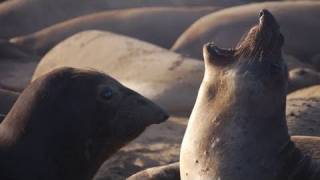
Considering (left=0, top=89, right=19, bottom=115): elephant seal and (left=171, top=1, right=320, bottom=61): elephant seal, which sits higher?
(left=0, top=89, right=19, bottom=115): elephant seal

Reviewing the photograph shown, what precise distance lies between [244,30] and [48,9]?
333 centimetres

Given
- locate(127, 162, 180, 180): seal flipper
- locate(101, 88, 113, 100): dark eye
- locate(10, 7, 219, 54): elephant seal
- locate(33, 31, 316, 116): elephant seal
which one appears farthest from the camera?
locate(10, 7, 219, 54): elephant seal

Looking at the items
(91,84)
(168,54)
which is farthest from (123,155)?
(168,54)

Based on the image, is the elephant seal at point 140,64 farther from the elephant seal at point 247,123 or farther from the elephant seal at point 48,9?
the elephant seal at point 247,123

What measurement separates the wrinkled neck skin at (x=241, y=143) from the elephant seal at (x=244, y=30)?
4.55 metres

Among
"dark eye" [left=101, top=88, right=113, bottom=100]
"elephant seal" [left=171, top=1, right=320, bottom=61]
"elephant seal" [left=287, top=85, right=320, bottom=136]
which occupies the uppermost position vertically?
"dark eye" [left=101, top=88, right=113, bottom=100]

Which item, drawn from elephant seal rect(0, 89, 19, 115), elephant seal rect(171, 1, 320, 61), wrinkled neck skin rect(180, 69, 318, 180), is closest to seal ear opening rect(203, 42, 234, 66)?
wrinkled neck skin rect(180, 69, 318, 180)

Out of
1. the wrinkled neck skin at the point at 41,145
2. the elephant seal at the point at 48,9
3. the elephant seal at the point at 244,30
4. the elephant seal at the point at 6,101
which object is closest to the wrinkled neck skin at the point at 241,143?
the wrinkled neck skin at the point at 41,145

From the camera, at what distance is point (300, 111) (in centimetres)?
564

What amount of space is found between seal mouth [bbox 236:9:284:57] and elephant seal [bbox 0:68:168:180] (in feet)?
2.13

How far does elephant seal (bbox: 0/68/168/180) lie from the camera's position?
379 centimetres

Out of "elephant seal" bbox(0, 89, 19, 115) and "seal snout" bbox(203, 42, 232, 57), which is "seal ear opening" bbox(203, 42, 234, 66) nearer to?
"seal snout" bbox(203, 42, 232, 57)

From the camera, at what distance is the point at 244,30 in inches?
341

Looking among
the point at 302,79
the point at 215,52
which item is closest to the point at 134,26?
the point at 302,79
